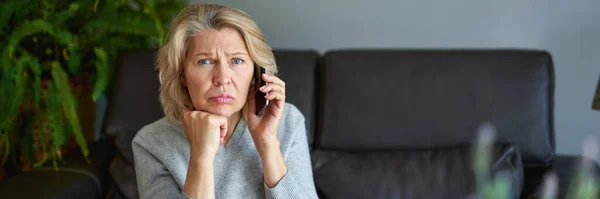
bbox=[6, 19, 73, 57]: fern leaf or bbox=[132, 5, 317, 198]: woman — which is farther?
bbox=[6, 19, 73, 57]: fern leaf

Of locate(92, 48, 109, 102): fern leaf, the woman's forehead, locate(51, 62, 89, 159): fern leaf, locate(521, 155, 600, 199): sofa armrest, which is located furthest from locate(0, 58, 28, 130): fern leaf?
locate(521, 155, 600, 199): sofa armrest

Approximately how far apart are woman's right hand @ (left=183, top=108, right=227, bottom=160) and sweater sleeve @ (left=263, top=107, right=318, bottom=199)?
0.16 m

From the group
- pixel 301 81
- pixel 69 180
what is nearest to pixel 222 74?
pixel 301 81

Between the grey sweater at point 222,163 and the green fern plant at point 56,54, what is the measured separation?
51 centimetres

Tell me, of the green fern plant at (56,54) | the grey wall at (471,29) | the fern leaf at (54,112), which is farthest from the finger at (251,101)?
the grey wall at (471,29)

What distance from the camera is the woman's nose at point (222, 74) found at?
1401 millimetres

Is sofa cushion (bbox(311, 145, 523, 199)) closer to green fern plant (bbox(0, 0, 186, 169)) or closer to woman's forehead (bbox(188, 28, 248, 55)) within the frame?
woman's forehead (bbox(188, 28, 248, 55))

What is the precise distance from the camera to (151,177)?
153 cm

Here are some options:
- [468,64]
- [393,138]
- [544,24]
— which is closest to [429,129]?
[393,138]

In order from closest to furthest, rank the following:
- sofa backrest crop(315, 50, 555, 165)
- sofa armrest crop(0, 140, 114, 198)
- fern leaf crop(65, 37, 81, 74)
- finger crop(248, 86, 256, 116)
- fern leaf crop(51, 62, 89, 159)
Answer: finger crop(248, 86, 256, 116), sofa armrest crop(0, 140, 114, 198), sofa backrest crop(315, 50, 555, 165), fern leaf crop(51, 62, 89, 159), fern leaf crop(65, 37, 81, 74)

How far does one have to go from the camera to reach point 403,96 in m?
1.91

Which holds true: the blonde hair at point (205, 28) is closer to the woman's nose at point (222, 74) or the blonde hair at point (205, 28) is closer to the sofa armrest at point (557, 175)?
the woman's nose at point (222, 74)

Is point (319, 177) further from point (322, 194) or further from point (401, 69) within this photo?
point (401, 69)

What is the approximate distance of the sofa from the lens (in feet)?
5.92
